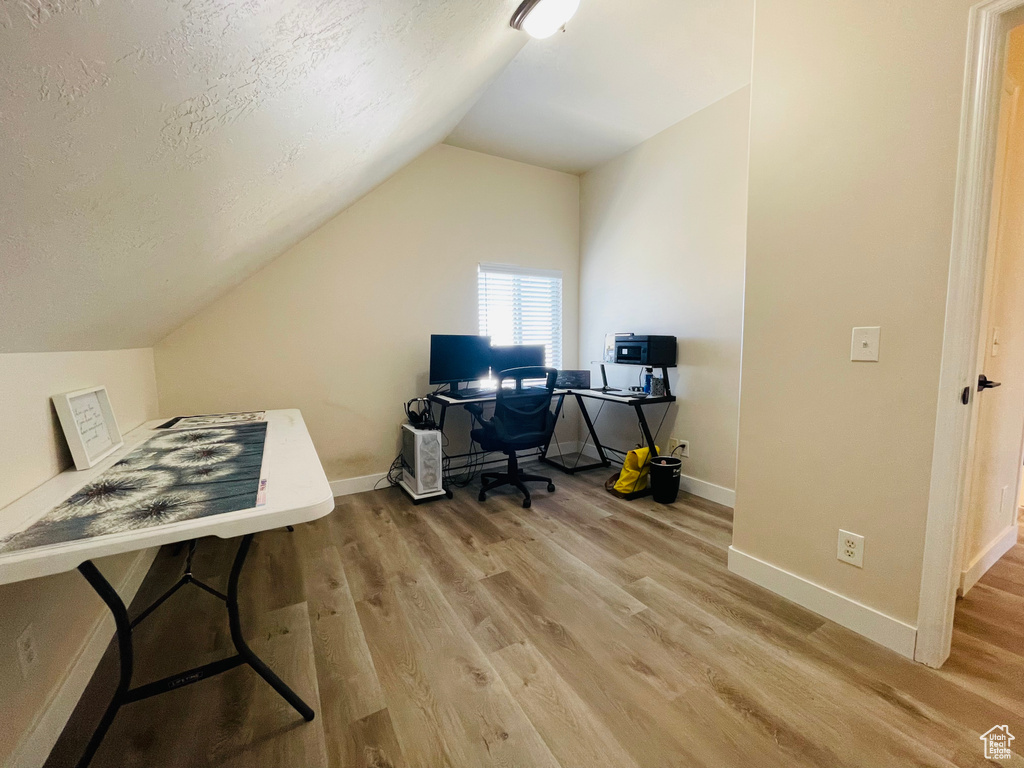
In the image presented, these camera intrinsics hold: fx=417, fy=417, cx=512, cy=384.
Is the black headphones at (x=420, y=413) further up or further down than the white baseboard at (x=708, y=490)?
further up

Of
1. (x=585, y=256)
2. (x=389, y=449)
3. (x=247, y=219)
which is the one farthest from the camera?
(x=585, y=256)

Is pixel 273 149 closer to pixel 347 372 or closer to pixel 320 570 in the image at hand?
pixel 320 570

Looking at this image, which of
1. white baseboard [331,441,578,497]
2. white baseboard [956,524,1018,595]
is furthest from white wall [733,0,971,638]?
white baseboard [331,441,578,497]

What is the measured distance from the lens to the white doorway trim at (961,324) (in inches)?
52.3

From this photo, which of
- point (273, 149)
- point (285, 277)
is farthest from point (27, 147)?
point (285, 277)

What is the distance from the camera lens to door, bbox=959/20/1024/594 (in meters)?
1.71

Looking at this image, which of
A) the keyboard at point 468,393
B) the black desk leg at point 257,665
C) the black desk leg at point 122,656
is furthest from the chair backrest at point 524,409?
the black desk leg at point 122,656

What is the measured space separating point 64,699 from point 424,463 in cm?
199

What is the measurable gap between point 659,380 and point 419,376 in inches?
77.0

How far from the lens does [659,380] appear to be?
10.9 ft

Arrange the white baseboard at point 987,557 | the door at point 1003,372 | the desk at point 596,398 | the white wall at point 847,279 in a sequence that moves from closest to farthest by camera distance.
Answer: the white wall at point 847,279
the door at point 1003,372
the white baseboard at point 987,557
the desk at point 596,398

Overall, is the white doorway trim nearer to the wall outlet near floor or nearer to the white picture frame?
the wall outlet near floor

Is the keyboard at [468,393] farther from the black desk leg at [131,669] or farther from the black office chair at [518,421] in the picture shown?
the black desk leg at [131,669]

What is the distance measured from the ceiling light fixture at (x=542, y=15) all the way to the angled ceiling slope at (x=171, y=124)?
7cm
